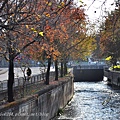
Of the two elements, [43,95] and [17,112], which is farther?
[43,95]

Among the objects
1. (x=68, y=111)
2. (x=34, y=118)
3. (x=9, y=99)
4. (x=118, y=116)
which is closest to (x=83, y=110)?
(x=68, y=111)

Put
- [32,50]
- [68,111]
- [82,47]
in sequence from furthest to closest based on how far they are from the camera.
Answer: [82,47] < [68,111] < [32,50]

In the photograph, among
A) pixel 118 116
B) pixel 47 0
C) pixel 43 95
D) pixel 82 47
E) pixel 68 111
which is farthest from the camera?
pixel 82 47

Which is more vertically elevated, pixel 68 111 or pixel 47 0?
pixel 47 0

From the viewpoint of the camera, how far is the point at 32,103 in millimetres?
16516

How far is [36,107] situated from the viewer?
Result: 17469 mm

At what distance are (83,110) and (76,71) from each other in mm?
49022

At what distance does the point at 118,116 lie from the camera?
2448cm

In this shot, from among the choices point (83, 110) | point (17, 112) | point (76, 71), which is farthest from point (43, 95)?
point (76, 71)

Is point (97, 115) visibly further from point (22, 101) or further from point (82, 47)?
point (82, 47)

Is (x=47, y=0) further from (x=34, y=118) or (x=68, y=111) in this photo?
(x=68, y=111)

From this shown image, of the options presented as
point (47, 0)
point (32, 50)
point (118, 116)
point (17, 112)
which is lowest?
point (118, 116)

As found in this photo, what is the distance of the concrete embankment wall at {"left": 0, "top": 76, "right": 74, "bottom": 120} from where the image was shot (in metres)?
13.2

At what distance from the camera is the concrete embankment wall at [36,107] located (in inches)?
522
